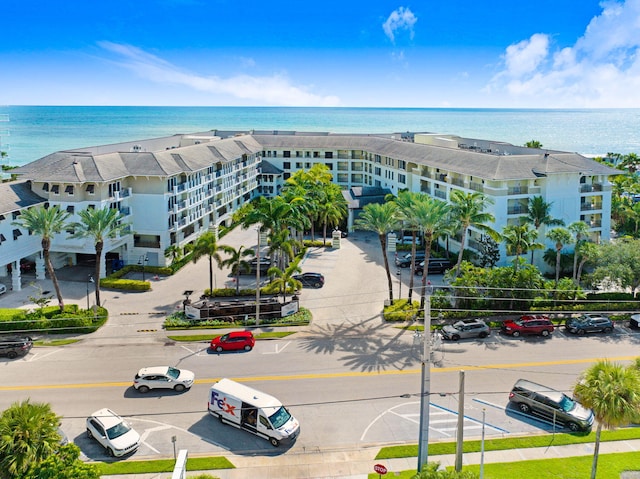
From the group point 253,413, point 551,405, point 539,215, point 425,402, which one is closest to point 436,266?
point 539,215

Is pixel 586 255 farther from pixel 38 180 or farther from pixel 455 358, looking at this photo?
pixel 38 180

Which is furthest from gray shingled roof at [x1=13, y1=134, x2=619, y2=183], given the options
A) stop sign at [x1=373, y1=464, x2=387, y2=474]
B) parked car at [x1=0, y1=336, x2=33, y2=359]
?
stop sign at [x1=373, y1=464, x2=387, y2=474]

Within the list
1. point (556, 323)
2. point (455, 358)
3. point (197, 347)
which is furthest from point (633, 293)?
point (197, 347)

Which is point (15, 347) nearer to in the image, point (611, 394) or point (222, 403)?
point (222, 403)

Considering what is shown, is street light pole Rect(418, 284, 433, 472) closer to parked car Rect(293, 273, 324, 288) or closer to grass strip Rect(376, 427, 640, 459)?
grass strip Rect(376, 427, 640, 459)

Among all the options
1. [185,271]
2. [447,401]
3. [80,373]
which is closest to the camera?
[447,401]
